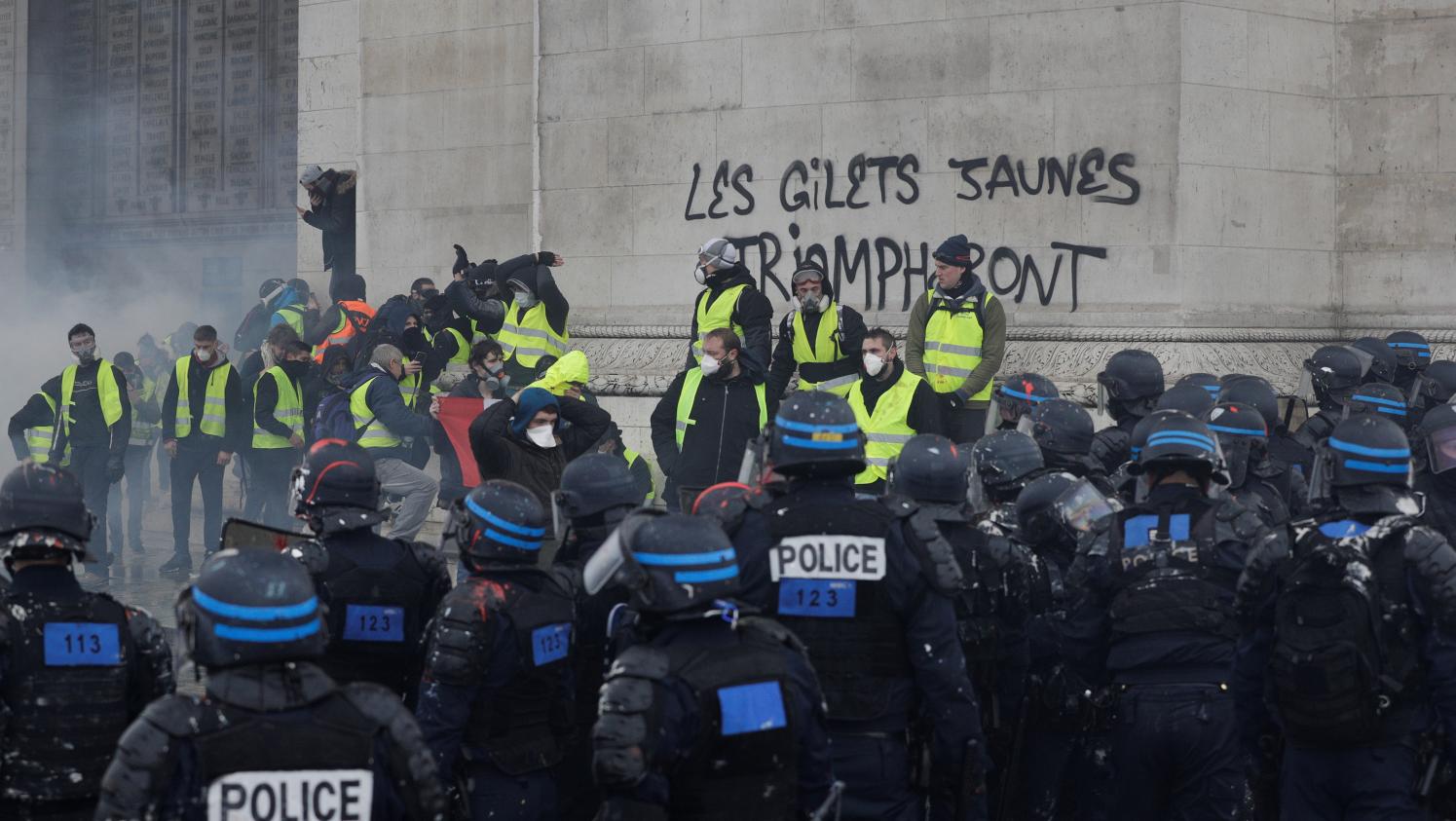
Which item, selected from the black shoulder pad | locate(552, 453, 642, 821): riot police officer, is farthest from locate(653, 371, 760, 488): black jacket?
the black shoulder pad

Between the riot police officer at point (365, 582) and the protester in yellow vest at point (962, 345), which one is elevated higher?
the protester in yellow vest at point (962, 345)

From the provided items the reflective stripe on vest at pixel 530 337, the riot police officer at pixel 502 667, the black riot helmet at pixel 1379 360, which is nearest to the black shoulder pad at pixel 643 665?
the riot police officer at pixel 502 667

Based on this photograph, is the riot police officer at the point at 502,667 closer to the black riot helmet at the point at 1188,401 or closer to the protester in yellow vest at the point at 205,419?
the black riot helmet at the point at 1188,401

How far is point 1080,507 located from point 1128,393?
221cm

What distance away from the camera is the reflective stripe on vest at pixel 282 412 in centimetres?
1378

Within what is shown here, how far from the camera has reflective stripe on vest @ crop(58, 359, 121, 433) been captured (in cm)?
1414

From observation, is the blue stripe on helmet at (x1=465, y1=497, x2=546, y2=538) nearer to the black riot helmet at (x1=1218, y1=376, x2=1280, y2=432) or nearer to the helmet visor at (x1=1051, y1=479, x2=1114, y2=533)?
the helmet visor at (x1=1051, y1=479, x2=1114, y2=533)

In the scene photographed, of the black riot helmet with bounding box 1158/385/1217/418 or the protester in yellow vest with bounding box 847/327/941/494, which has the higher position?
the black riot helmet with bounding box 1158/385/1217/418

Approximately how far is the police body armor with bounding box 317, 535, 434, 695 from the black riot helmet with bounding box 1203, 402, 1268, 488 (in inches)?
129

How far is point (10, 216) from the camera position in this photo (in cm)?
2400

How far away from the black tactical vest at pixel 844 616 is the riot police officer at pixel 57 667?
5.23 ft

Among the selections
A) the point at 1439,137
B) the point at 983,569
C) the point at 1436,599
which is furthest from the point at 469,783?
the point at 1439,137

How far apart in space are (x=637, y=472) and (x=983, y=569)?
3113 mm

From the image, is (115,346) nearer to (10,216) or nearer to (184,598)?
(10,216)
